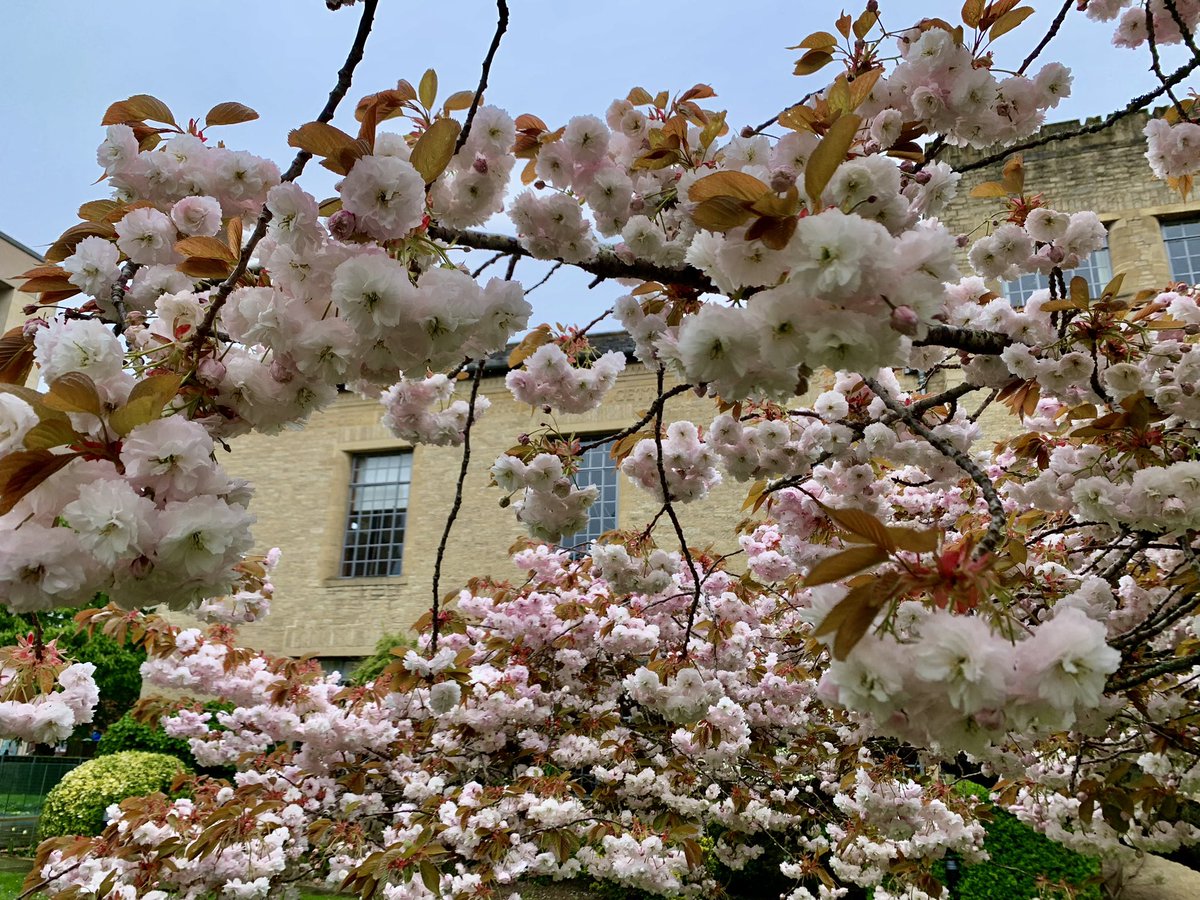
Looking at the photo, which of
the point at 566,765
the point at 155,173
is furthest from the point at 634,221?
the point at 566,765

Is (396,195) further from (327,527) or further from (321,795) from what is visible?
(327,527)

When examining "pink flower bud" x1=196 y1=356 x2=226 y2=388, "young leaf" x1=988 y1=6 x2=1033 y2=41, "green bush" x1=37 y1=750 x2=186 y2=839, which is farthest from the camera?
"green bush" x1=37 y1=750 x2=186 y2=839

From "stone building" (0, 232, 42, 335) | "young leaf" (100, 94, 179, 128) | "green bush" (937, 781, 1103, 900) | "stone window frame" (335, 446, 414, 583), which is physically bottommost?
"green bush" (937, 781, 1103, 900)

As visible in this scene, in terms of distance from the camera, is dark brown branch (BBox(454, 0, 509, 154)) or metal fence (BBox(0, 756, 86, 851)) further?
metal fence (BBox(0, 756, 86, 851))

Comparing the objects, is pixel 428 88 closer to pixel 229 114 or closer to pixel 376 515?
pixel 229 114

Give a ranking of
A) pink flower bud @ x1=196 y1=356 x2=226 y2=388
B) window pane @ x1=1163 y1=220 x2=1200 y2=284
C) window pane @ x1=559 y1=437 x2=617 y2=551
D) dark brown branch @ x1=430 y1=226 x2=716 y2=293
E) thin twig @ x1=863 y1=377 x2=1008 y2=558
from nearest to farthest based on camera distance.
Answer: thin twig @ x1=863 y1=377 x2=1008 y2=558 → pink flower bud @ x1=196 y1=356 x2=226 y2=388 → dark brown branch @ x1=430 y1=226 x2=716 y2=293 → window pane @ x1=1163 y1=220 x2=1200 y2=284 → window pane @ x1=559 y1=437 x2=617 y2=551

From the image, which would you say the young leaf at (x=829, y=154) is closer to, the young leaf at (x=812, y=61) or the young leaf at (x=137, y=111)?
the young leaf at (x=812, y=61)

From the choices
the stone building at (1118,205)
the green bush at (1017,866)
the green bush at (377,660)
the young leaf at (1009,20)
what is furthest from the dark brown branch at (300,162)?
the stone building at (1118,205)

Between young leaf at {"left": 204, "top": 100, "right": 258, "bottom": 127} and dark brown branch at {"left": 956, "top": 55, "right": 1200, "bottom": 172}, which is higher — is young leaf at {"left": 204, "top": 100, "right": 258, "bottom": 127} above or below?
below

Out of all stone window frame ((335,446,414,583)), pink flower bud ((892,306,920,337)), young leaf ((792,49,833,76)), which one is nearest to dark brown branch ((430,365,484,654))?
young leaf ((792,49,833,76))

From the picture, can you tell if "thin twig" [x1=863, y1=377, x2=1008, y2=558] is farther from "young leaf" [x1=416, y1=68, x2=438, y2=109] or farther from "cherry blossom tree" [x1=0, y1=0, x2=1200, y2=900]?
"young leaf" [x1=416, y1=68, x2=438, y2=109]

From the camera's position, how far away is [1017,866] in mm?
5609

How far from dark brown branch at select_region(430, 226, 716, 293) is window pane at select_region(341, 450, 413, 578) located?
10.1 m

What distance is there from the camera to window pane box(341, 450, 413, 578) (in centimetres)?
1145
